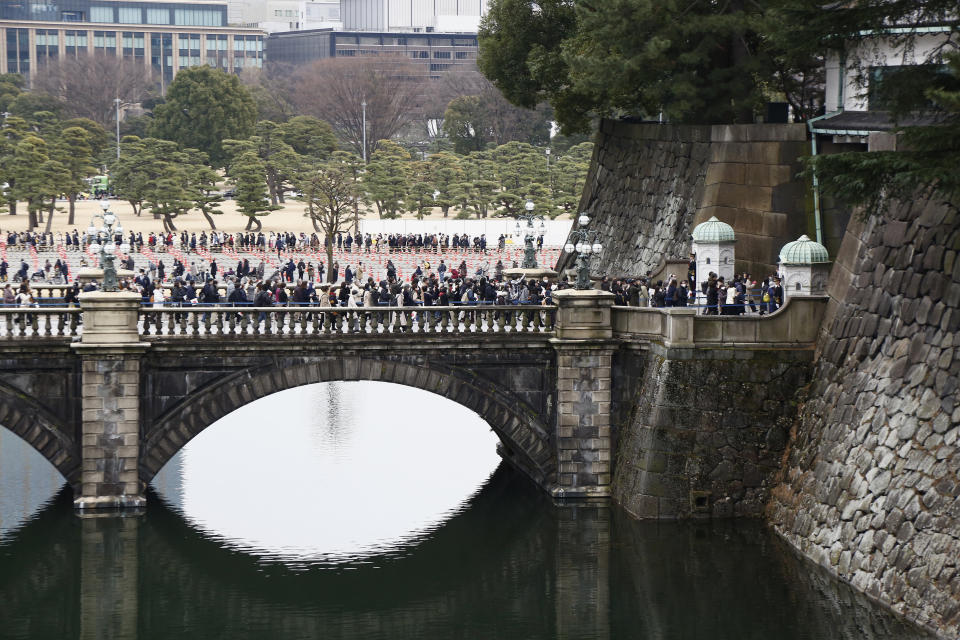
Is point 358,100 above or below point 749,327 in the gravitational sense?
above

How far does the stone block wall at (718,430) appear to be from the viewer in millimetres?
41250

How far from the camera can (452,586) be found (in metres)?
39.8

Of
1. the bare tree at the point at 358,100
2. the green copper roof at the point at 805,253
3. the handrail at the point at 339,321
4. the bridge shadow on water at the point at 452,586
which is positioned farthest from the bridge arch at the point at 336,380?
the bare tree at the point at 358,100

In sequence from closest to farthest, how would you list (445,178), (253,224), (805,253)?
1. (805,253)
2. (253,224)
3. (445,178)

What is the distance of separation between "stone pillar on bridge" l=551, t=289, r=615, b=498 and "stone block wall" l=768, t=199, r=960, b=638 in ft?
18.2

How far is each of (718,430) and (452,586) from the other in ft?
28.1

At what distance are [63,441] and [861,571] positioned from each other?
72.4 ft

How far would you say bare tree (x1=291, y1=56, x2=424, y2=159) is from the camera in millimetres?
154125

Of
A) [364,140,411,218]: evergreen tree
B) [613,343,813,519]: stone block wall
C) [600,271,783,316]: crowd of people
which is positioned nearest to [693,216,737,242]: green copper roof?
[600,271,783,316]: crowd of people

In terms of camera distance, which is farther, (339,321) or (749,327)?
(339,321)

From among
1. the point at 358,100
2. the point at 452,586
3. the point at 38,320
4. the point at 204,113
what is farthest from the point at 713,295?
the point at 358,100

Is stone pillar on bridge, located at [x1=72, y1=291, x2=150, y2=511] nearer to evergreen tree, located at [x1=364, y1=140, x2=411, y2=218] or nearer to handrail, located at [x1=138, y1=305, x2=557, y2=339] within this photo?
handrail, located at [x1=138, y1=305, x2=557, y2=339]

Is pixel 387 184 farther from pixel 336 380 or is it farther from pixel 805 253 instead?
pixel 805 253

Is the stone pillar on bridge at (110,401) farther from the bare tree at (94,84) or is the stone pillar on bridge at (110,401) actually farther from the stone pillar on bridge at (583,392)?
the bare tree at (94,84)
